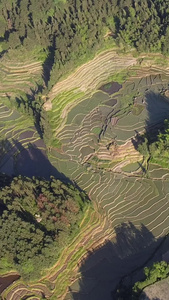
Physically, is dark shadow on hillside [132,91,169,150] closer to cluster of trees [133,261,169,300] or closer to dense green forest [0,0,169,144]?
dense green forest [0,0,169,144]

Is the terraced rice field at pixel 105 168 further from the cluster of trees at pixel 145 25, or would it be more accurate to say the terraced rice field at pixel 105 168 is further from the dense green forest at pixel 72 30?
the cluster of trees at pixel 145 25

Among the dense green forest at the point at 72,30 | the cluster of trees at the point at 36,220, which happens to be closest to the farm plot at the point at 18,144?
the dense green forest at the point at 72,30

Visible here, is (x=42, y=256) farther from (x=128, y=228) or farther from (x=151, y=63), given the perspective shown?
(x=151, y=63)

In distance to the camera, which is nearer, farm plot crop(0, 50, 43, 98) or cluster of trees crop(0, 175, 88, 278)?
cluster of trees crop(0, 175, 88, 278)

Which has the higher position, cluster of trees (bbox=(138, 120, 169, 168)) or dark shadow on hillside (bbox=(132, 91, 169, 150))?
dark shadow on hillside (bbox=(132, 91, 169, 150))

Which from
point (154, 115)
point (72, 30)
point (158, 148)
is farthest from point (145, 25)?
point (158, 148)

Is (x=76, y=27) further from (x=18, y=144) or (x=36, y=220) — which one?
(x=36, y=220)

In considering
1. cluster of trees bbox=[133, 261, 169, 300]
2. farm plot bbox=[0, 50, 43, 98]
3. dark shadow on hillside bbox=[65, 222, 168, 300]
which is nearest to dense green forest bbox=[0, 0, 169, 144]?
farm plot bbox=[0, 50, 43, 98]
